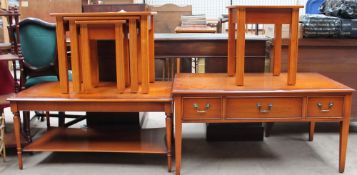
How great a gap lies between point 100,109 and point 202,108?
64cm

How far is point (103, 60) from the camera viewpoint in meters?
2.92

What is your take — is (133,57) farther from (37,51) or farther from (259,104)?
(37,51)

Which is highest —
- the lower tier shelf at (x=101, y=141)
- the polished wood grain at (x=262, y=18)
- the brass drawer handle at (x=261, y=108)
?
the polished wood grain at (x=262, y=18)

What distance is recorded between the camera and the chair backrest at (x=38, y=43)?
9.84ft

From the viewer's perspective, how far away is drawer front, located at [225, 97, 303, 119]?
2.34 m

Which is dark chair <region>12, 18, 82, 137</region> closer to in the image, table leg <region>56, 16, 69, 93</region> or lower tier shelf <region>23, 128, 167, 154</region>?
lower tier shelf <region>23, 128, 167, 154</region>

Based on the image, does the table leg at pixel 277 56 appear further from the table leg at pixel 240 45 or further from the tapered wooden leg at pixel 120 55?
the tapered wooden leg at pixel 120 55

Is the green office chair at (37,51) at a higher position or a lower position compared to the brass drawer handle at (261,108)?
higher

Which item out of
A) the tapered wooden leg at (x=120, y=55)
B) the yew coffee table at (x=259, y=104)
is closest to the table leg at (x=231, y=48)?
the yew coffee table at (x=259, y=104)

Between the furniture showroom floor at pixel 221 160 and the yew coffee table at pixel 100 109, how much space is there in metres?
0.14

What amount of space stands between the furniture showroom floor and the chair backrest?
0.76 meters

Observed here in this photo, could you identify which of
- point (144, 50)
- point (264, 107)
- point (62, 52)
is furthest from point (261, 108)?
point (62, 52)

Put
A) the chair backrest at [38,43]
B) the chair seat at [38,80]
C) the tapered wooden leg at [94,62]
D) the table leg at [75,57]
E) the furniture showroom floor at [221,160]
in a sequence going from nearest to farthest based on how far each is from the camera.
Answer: the table leg at [75,57]
the furniture showroom floor at [221,160]
the tapered wooden leg at [94,62]
the chair backrest at [38,43]
the chair seat at [38,80]

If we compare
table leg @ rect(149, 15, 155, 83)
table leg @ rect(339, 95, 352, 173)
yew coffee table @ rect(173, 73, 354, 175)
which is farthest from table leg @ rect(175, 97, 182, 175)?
table leg @ rect(339, 95, 352, 173)
